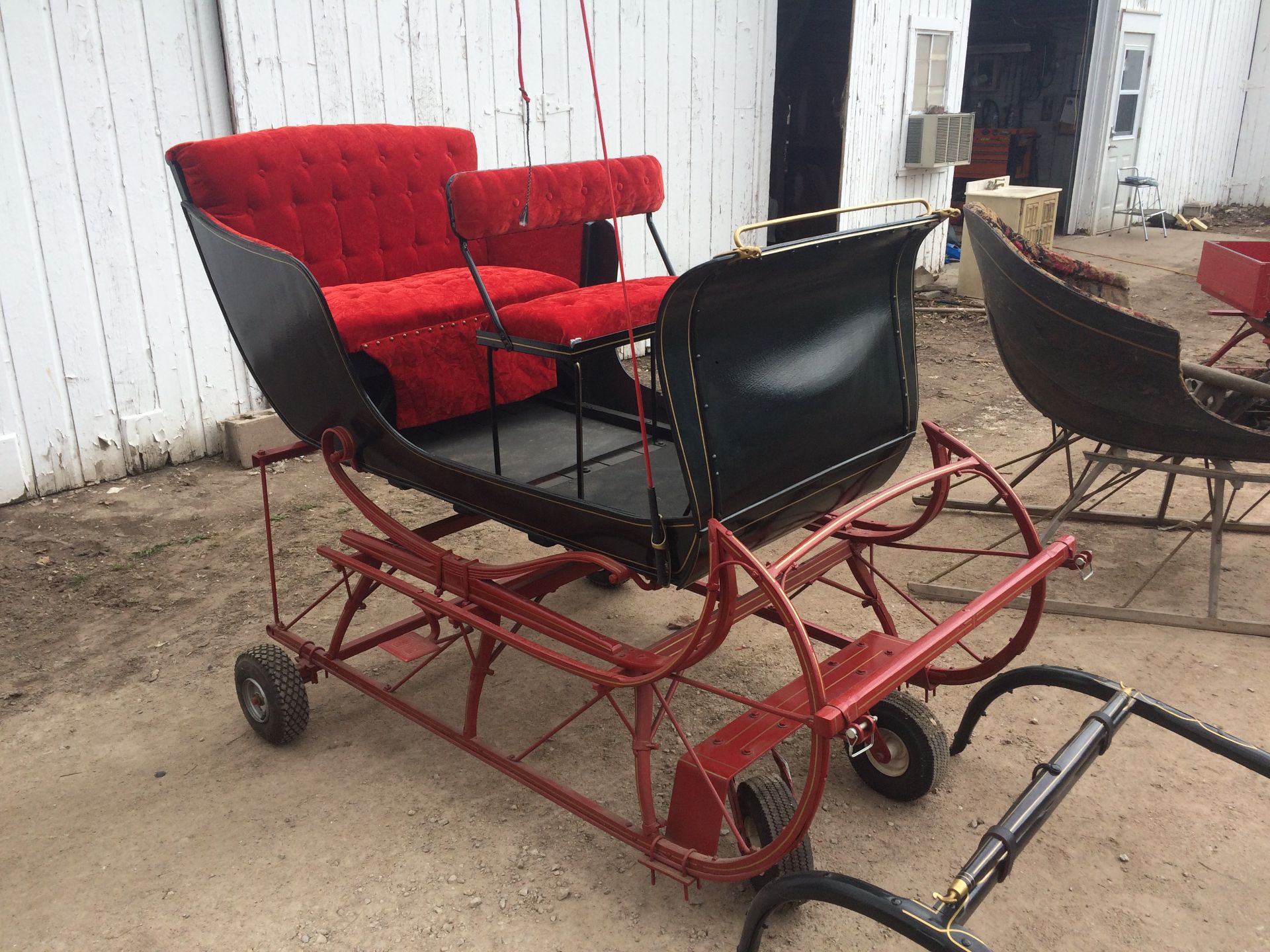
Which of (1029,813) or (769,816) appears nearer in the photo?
(1029,813)

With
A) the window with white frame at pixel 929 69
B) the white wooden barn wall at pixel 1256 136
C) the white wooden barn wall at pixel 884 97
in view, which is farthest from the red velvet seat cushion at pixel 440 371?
the white wooden barn wall at pixel 1256 136

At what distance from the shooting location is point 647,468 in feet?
6.97

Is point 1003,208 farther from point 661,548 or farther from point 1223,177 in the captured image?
point 1223,177

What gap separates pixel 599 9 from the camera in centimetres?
591

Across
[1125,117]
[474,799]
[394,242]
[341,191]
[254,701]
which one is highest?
[1125,117]

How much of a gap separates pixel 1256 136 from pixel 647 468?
15359 mm

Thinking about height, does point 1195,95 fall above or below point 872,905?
above

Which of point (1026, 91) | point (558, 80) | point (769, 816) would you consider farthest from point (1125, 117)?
point (769, 816)

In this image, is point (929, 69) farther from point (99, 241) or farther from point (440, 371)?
point (440, 371)

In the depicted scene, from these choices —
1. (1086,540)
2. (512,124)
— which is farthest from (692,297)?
(512,124)

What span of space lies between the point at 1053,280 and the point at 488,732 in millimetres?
2227

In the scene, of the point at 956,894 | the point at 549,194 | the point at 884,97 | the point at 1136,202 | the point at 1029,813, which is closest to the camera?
the point at 956,894

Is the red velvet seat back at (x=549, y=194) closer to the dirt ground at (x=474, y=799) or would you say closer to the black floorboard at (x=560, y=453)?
the black floorboard at (x=560, y=453)

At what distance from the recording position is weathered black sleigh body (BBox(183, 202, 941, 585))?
2.05 meters
